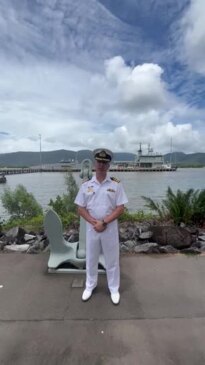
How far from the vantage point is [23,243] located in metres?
5.27

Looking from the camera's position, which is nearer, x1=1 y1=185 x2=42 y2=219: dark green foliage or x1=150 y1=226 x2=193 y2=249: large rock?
x1=150 y1=226 x2=193 y2=249: large rock

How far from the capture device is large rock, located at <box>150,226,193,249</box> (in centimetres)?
481

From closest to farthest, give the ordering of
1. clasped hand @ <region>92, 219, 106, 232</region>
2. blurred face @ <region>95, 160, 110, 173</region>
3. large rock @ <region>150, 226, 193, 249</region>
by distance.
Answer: clasped hand @ <region>92, 219, 106, 232</region> < blurred face @ <region>95, 160, 110, 173</region> < large rock @ <region>150, 226, 193, 249</region>

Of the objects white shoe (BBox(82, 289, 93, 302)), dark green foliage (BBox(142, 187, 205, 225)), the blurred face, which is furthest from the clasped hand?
dark green foliage (BBox(142, 187, 205, 225))

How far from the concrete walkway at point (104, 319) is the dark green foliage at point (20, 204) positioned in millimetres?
5681

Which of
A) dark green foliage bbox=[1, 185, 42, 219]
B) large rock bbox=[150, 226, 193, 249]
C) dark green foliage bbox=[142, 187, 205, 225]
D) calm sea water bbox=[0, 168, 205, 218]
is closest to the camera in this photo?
large rock bbox=[150, 226, 193, 249]

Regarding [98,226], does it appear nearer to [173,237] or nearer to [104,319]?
[104,319]

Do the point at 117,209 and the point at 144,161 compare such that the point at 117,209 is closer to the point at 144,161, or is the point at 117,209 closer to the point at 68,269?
the point at 68,269

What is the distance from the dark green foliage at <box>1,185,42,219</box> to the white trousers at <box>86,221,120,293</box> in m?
6.52

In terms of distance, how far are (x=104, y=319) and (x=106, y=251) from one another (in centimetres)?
68

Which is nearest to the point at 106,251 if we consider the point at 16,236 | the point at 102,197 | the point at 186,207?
the point at 102,197

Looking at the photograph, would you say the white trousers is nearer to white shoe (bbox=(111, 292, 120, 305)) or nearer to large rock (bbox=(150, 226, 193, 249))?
white shoe (bbox=(111, 292, 120, 305))

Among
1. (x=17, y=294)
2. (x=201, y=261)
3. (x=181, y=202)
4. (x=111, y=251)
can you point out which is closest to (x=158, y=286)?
(x=111, y=251)

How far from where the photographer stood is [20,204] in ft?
32.3
